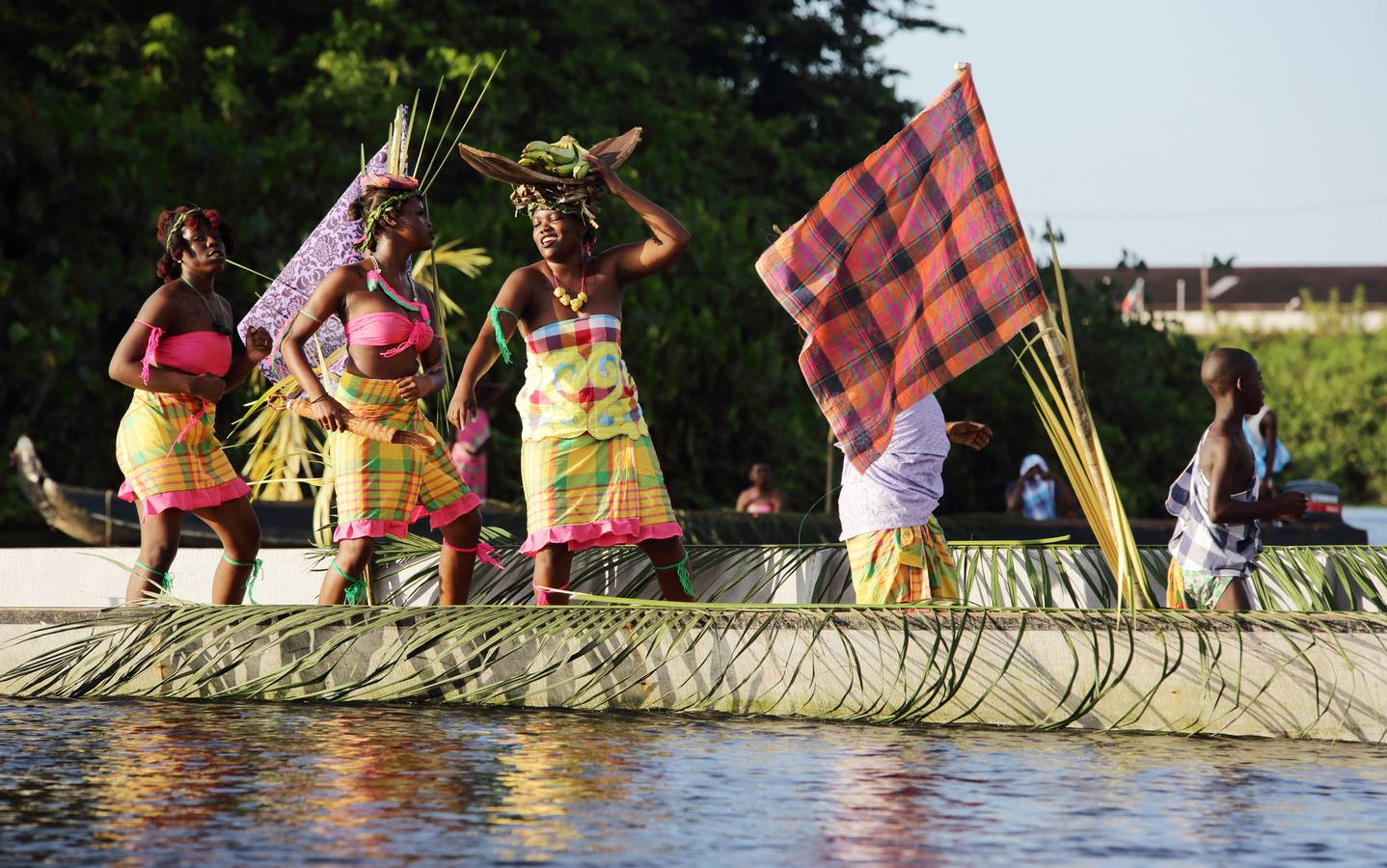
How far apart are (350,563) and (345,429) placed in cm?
47

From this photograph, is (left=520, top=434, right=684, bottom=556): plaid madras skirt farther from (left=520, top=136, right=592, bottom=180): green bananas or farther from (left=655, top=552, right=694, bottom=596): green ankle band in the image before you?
(left=520, top=136, right=592, bottom=180): green bananas

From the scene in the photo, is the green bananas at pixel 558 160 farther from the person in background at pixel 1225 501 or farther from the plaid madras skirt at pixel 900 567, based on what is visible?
the person in background at pixel 1225 501

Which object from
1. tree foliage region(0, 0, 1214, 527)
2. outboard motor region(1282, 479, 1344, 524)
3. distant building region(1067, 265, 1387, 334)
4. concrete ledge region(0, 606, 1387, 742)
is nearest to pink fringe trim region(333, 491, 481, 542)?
concrete ledge region(0, 606, 1387, 742)

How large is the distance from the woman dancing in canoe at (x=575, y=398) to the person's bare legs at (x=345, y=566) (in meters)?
0.56

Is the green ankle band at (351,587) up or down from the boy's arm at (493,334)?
down

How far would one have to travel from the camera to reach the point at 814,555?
801 centimetres

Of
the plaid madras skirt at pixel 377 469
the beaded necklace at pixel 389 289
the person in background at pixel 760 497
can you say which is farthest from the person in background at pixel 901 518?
the person in background at pixel 760 497

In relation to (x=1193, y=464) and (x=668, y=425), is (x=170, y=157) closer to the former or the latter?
(x=668, y=425)

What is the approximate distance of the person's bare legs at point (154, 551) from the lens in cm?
725

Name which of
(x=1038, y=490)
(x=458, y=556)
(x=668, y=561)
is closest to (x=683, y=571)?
(x=668, y=561)

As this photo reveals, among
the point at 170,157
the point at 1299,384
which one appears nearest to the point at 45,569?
the point at 170,157

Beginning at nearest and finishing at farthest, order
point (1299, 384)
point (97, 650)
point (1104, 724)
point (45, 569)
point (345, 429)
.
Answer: point (1104, 724), point (97, 650), point (345, 429), point (45, 569), point (1299, 384)

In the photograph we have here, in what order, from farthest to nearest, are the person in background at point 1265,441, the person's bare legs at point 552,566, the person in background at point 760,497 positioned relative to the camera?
the person in background at point 760,497, the person in background at point 1265,441, the person's bare legs at point 552,566

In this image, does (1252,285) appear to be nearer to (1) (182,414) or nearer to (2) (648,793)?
(1) (182,414)
